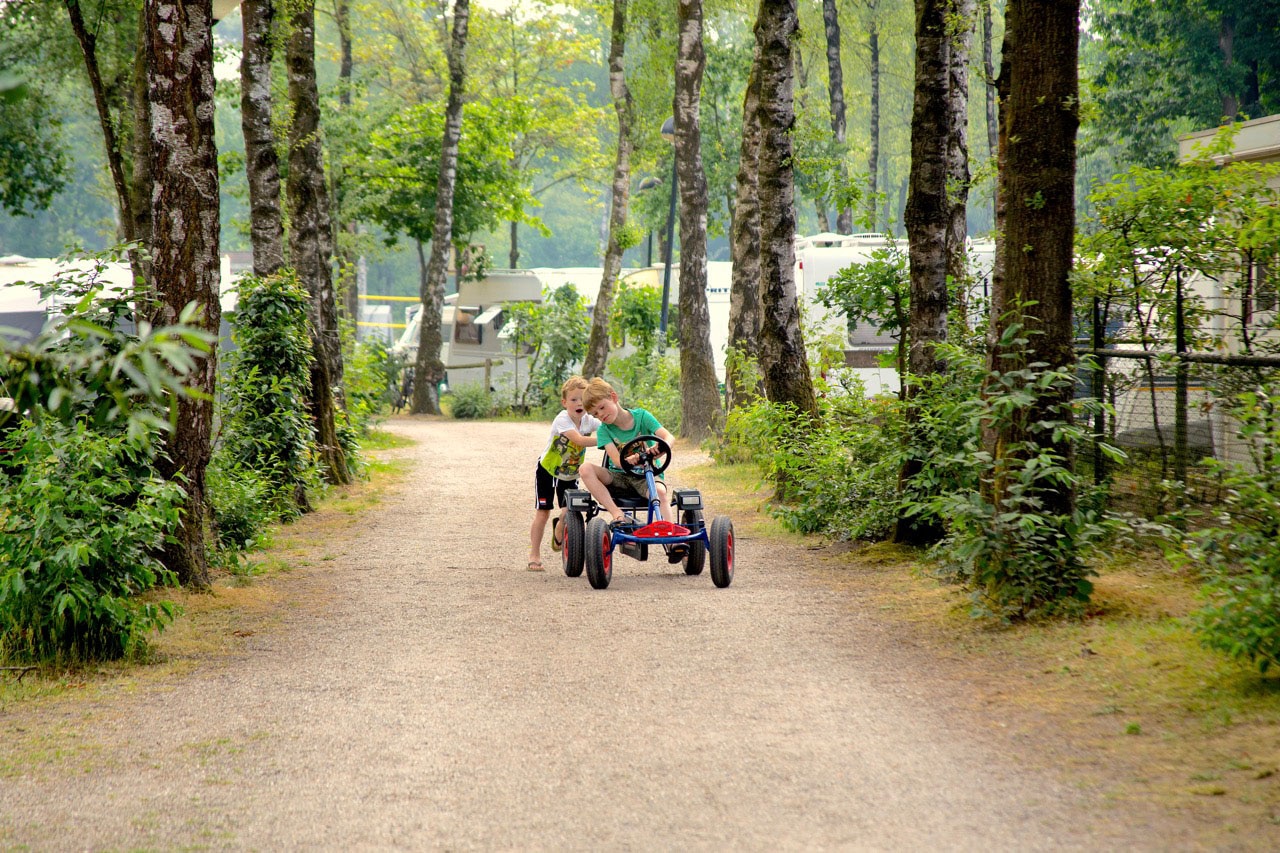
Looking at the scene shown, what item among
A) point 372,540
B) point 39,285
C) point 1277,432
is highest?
point 39,285

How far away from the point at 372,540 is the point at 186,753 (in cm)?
645

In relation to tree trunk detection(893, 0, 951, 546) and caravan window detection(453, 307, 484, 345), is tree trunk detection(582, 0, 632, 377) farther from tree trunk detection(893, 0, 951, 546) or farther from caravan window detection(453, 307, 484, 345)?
tree trunk detection(893, 0, 951, 546)

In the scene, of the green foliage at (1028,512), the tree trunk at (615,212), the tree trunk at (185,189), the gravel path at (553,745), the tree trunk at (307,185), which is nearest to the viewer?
the gravel path at (553,745)

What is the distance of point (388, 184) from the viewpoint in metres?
32.3

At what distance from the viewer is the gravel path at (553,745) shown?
411 cm

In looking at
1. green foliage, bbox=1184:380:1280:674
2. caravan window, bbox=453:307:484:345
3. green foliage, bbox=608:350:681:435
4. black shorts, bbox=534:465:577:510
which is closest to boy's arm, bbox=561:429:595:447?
black shorts, bbox=534:465:577:510

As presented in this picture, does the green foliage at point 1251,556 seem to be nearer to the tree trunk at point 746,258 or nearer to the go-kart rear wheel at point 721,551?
the go-kart rear wheel at point 721,551

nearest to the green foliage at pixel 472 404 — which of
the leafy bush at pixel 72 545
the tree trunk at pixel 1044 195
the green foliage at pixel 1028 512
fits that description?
the leafy bush at pixel 72 545

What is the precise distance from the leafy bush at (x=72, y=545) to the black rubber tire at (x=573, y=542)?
3060 mm

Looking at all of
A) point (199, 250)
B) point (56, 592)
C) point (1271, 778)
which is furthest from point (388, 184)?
point (1271, 778)

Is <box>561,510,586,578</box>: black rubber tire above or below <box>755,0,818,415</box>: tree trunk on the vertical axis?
below

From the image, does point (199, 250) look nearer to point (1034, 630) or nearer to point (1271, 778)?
point (1034, 630)

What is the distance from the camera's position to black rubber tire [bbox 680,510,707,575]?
898 centimetres

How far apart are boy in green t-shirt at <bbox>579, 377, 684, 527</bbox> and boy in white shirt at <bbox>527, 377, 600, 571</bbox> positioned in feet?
0.44
